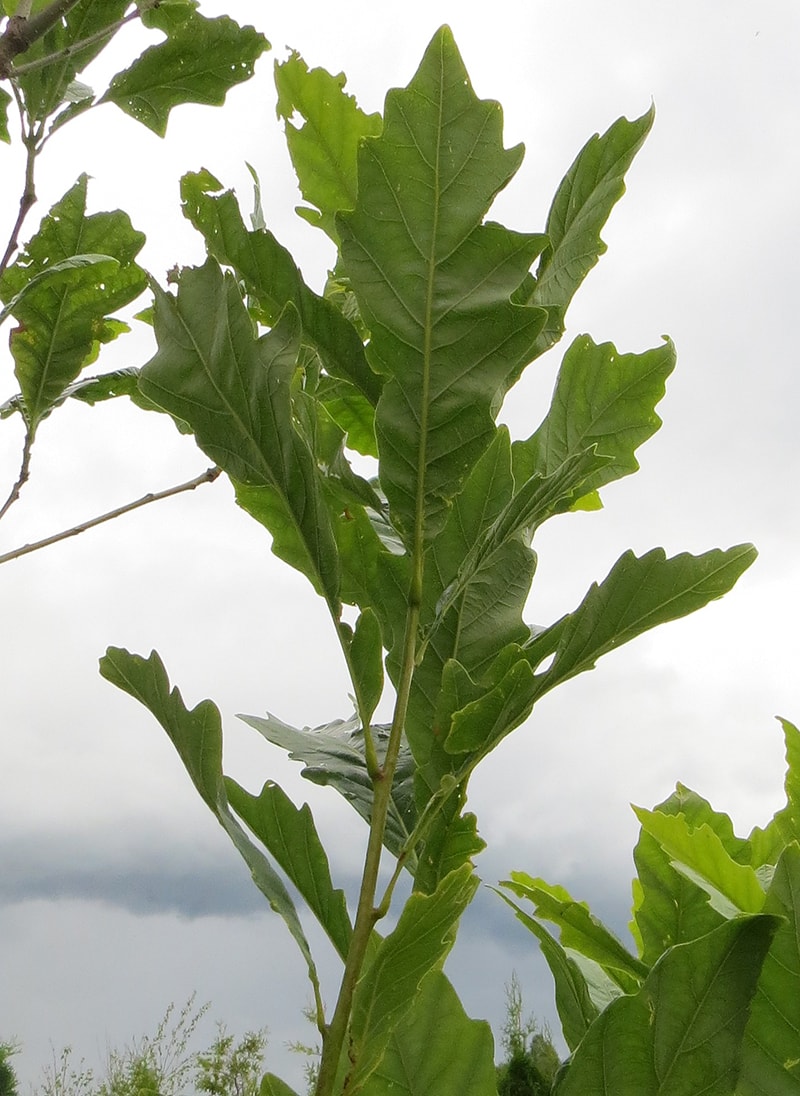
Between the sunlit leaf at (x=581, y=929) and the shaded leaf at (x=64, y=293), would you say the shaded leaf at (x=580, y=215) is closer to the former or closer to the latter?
the sunlit leaf at (x=581, y=929)

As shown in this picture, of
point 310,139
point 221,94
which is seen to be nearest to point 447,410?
point 310,139

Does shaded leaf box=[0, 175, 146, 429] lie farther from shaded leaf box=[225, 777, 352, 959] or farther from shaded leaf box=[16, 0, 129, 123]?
shaded leaf box=[225, 777, 352, 959]

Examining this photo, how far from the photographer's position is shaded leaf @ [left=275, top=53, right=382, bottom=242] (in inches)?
29.0

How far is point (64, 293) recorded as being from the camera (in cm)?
150

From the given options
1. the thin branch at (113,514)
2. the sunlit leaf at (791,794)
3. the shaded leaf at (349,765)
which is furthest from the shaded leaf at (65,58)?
the sunlit leaf at (791,794)

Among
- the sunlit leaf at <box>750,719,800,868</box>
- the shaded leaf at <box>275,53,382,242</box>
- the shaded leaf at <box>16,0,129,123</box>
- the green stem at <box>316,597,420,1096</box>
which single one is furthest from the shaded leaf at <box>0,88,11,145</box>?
the sunlit leaf at <box>750,719,800,868</box>

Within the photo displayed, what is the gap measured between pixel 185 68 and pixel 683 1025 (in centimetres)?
162

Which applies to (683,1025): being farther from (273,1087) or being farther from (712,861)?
(273,1087)

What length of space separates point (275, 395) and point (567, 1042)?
0.44m

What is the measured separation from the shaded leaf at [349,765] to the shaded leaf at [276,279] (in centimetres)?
24

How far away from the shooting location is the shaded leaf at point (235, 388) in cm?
60

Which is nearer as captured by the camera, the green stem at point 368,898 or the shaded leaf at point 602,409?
the green stem at point 368,898

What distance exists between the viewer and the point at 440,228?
0.61m

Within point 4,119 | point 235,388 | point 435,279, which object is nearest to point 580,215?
point 435,279
